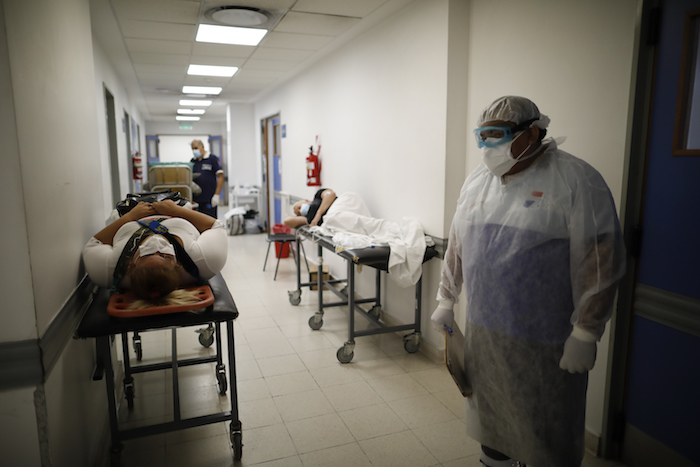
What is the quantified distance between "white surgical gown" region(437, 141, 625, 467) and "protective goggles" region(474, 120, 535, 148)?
0.13 m

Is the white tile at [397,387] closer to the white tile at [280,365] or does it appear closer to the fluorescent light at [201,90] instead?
the white tile at [280,365]

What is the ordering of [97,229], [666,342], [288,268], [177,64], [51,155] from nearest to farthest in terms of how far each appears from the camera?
[51,155]
[666,342]
[97,229]
[177,64]
[288,268]

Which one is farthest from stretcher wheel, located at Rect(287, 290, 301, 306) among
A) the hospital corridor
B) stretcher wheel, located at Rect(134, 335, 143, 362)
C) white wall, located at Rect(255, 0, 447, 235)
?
stretcher wheel, located at Rect(134, 335, 143, 362)

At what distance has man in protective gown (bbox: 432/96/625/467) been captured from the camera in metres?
1.57

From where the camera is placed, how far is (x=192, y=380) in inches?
123

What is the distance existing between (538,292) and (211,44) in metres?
4.41

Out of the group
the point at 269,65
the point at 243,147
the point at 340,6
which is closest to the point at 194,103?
the point at 243,147

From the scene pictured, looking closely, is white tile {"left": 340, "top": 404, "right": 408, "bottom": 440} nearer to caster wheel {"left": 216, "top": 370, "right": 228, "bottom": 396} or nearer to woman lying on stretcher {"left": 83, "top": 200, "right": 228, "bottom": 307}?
caster wheel {"left": 216, "top": 370, "right": 228, "bottom": 396}

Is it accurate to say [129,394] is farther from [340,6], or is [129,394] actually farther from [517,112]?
[340,6]

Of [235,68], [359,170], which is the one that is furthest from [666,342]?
[235,68]

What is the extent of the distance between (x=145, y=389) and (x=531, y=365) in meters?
2.47

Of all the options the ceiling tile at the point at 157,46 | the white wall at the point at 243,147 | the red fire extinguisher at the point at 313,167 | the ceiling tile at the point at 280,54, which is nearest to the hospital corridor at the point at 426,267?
the ceiling tile at the point at 157,46

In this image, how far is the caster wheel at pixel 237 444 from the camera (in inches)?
88.8

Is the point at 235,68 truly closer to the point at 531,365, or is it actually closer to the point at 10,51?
the point at 10,51
